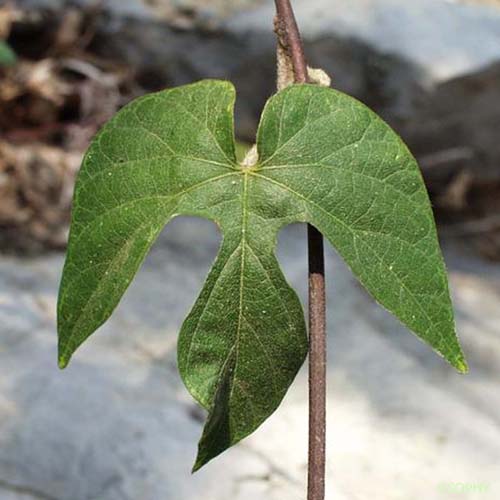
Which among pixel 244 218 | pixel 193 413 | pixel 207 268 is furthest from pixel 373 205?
pixel 207 268

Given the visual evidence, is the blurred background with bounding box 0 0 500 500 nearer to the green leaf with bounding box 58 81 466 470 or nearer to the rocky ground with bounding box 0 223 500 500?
the rocky ground with bounding box 0 223 500 500

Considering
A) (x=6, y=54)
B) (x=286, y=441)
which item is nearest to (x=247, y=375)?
(x=286, y=441)

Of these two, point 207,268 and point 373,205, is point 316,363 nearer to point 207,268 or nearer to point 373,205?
point 373,205

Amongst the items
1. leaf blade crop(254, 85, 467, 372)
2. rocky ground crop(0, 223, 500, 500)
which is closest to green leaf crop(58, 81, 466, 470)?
leaf blade crop(254, 85, 467, 372)

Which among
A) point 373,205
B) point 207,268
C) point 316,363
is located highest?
point 207,268

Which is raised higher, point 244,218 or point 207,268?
point 207,268
